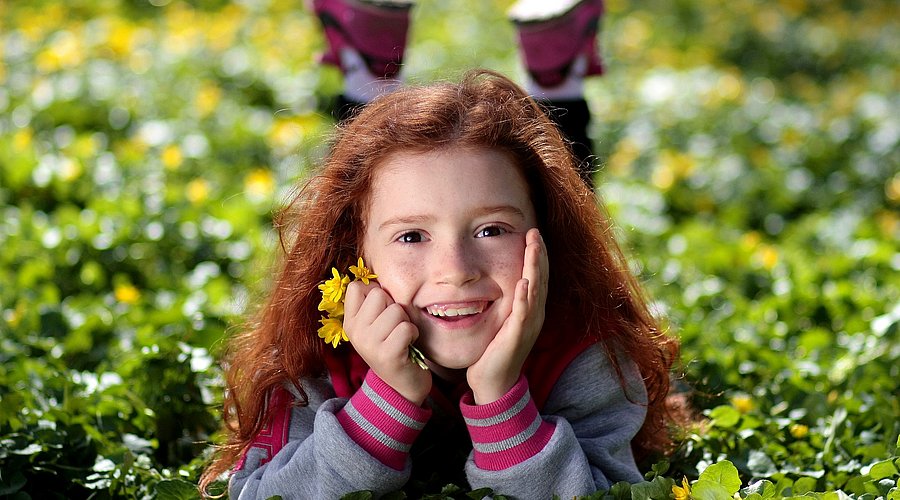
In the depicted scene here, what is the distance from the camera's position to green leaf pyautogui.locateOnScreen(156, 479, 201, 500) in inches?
79.4

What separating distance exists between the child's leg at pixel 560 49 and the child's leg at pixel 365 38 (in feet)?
1.12

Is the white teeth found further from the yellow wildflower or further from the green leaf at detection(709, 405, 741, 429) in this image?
the yellow wildflower

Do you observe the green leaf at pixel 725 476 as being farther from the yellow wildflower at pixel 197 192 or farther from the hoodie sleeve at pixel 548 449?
the yellow wildflower at pixel 197 192

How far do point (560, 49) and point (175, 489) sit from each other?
1758 millimetres

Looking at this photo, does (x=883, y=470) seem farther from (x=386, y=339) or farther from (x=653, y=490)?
(x=386, y=339)

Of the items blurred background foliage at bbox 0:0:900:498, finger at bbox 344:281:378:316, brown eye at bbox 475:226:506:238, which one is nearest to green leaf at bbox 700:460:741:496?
blurred background foliage at bbox 0:0:900:498

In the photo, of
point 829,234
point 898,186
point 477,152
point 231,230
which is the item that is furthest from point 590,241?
point 898,186

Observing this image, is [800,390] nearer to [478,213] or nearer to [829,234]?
[478,213]

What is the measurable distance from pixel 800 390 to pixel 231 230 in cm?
195

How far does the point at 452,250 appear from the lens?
1.81 meters

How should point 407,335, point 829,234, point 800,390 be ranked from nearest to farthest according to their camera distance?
point 407,335 → point 800,390 → point 829,234

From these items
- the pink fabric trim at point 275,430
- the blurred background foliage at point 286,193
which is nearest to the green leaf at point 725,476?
the blurred background foliage at point 286,193

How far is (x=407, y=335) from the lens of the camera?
178cm

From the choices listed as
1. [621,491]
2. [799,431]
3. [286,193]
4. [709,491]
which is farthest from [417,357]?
[286,193]
